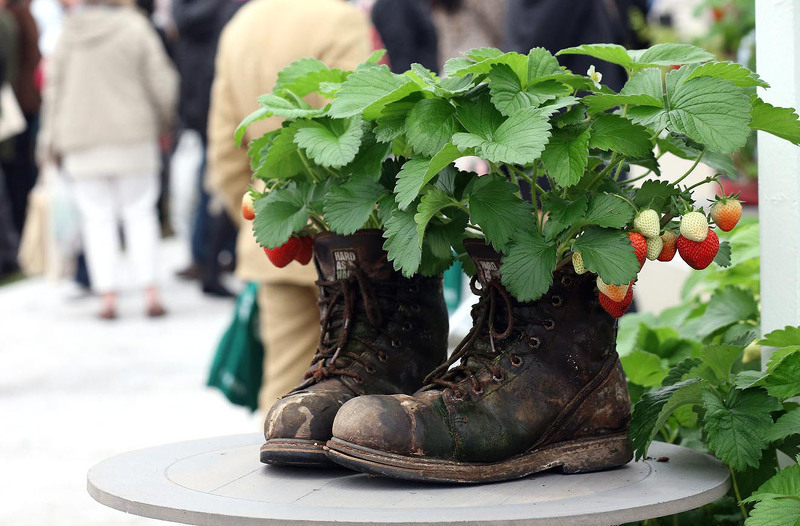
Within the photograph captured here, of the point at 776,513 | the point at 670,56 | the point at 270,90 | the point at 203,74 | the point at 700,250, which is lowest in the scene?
the point at 776,513

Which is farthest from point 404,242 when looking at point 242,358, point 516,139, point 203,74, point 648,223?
point 203,74

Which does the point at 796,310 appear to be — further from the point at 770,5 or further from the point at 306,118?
the point at 306,118

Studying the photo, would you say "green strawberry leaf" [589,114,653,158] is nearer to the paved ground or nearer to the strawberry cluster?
the strawberry cluster

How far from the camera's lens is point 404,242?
1298mm

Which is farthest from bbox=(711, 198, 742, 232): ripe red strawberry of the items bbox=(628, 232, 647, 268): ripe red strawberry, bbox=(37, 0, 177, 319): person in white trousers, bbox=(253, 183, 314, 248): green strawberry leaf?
bbox=(37, 0, 177, 319): person in white trousers

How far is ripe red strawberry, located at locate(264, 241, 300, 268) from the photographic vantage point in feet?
4.99

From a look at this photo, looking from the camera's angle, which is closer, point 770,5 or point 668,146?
point 668,146

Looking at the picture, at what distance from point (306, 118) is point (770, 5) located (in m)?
0.68

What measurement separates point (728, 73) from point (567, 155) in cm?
22

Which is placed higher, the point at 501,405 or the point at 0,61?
the point at 0,61

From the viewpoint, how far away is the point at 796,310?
1.58 meters

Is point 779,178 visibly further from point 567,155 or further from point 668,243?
point 567,155

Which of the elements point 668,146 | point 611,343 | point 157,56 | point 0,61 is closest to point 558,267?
point 611,343

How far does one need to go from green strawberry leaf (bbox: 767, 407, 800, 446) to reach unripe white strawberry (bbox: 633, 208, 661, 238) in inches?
12.7
